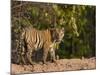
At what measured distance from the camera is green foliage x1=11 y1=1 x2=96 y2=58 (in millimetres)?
2180

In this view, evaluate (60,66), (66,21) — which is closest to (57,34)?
(66,21)

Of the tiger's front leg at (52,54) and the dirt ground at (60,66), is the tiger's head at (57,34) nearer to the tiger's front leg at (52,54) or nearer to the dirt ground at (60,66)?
the tiger's front leg at (52,54)

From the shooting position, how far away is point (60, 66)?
232 cm

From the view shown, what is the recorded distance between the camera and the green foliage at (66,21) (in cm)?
218

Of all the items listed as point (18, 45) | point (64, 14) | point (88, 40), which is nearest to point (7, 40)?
point (18, 45)

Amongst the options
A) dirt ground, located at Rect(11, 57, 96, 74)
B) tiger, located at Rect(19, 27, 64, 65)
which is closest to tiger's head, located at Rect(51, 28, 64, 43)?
tiger, located at Rect(19, 27, 64, 65)

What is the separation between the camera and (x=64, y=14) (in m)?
2.35

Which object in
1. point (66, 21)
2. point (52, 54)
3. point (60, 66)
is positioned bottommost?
point (60, 66)

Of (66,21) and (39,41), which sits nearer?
(39,41)

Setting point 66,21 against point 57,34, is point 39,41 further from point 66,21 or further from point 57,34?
point 66,21

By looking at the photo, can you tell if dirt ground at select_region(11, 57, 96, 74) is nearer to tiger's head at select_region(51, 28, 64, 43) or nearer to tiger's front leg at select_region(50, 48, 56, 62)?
tiger's front leg at select_region(50, 48, 56, 62)

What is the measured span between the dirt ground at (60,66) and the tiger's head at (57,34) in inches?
8.1

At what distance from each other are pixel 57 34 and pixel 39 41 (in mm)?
196

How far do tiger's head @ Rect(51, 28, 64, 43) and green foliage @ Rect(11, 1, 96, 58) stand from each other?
0.04 metres
